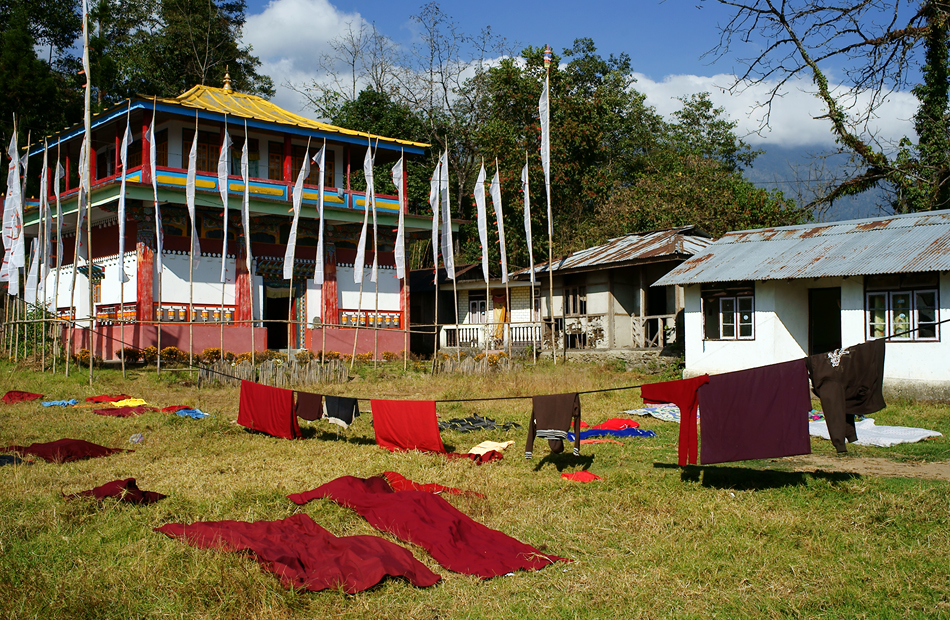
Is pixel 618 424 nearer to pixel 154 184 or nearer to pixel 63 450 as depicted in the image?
pixel 63 450

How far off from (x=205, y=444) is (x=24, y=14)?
997 inches

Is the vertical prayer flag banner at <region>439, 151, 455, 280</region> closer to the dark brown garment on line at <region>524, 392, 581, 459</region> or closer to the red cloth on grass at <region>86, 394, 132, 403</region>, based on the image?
the red cloth on grass at <region>86, 394, 132, 403</region>

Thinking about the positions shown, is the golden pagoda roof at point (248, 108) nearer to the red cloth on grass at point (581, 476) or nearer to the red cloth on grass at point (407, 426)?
the red cloth on grass at point (407, 426)

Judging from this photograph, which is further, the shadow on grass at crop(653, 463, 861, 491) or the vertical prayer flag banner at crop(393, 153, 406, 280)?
the vertical prayer flag banner at crop(393, 153, 406, 280)

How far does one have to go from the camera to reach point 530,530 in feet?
22.5

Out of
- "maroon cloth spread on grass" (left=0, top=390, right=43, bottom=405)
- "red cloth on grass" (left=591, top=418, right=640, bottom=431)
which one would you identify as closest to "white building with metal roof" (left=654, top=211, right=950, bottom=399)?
"red cloth on grass" (left=591, top=418, right=640, bottom=431)

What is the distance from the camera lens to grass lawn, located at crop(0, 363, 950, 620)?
5.07 m

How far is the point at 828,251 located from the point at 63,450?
631 inches

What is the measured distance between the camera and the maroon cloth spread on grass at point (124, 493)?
7.34 meters

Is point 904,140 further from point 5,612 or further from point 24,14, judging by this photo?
point 24,14

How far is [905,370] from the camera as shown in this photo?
51.4 ft

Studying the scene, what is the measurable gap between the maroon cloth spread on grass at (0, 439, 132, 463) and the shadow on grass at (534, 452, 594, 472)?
584 centimetres

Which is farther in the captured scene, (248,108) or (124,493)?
(248,108)

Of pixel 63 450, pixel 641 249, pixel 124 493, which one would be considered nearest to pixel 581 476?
pixel 124 493
